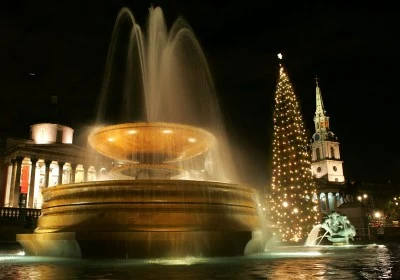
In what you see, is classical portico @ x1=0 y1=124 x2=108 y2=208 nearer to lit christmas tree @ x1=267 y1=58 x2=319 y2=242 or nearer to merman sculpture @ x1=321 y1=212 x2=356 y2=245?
lit christmas tree @ x1=267 y1=58 x2=319 y2=242

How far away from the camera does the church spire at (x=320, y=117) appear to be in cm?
10875

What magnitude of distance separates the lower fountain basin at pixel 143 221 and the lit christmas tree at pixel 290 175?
20212 mm

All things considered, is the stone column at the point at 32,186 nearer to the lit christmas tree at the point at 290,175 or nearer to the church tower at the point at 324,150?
the lit christmas tree at the point at 290,175

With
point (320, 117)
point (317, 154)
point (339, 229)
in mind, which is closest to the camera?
point (339, 229)

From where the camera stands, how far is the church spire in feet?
357

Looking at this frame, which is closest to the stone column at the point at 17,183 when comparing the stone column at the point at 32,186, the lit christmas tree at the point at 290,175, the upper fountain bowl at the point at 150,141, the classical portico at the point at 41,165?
the classical portico at the point at 41,165

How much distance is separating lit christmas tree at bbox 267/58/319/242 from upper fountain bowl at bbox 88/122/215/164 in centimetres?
1727

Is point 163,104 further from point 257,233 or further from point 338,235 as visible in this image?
point 338,235

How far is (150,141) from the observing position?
13117 millimetres

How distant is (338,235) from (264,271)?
13984 millimetres

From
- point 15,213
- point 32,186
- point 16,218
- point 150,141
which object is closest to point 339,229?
point 150,141

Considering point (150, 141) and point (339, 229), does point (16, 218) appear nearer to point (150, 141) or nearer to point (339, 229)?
point (150, 141)

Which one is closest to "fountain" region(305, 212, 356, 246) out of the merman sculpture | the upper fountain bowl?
the merman sculpture

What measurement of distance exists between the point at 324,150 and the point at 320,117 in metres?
9.78
